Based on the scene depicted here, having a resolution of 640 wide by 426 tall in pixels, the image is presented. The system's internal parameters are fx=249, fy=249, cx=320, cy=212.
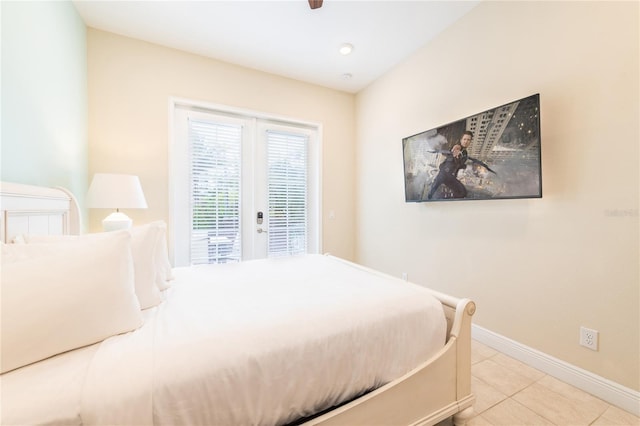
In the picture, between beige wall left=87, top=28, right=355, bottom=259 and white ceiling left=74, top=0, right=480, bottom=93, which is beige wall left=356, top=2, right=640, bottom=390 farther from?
beige wall left=87, top=28, right=355, bottom=259

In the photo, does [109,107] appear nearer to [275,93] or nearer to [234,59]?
[234,59]

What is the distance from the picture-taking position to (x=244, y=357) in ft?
2.85

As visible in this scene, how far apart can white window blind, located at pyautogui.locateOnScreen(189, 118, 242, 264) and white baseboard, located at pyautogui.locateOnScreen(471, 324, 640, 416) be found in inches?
109

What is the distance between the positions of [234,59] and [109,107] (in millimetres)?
1402

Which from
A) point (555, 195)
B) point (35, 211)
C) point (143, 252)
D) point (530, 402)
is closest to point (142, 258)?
point (143, 252)

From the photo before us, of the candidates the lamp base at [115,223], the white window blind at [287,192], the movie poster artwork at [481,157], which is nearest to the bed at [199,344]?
the lamp base at [115,223]

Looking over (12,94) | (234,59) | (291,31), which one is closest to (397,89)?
(291,31)

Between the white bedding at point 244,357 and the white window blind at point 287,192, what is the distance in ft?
6.16

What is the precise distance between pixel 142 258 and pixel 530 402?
2350 millimetres

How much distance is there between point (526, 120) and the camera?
173 cm

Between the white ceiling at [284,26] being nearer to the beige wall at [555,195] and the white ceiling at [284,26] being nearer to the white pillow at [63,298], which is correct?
the beige wall at [555,195]

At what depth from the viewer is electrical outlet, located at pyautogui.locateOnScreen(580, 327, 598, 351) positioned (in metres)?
1.56

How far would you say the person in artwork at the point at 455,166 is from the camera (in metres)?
2.17

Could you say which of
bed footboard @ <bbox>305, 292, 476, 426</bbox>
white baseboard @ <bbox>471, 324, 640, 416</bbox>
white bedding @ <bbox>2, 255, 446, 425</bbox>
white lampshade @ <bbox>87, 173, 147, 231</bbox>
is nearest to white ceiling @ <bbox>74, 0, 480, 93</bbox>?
white lampshade @ <bbox>87, 173, 147, 231</bbox>
